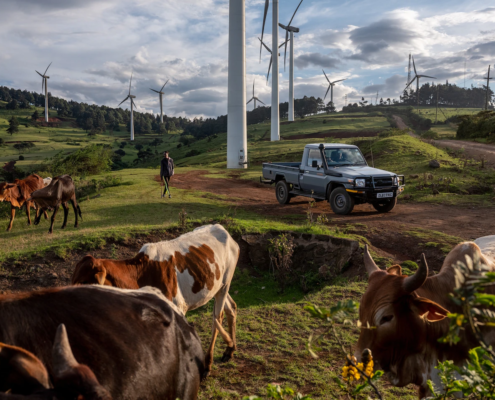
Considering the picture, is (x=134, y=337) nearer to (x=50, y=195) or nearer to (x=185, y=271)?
(x=185, y=271)

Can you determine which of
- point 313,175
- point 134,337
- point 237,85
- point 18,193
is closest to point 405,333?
point 134,337

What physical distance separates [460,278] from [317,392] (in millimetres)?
3674

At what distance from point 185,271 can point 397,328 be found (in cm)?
269

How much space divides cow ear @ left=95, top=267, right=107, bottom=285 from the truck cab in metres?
10.2

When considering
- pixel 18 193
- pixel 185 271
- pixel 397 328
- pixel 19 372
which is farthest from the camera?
pixel 18 193

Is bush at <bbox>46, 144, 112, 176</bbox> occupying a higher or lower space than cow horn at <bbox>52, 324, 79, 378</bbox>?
higher

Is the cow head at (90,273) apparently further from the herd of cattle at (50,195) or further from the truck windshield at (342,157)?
the truck windshield at (342,157)

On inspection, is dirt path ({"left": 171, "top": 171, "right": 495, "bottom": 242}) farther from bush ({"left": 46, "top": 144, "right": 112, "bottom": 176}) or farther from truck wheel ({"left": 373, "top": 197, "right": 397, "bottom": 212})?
bush ({"left": 46, "top": 144, "right": 112, "bottom": 176})

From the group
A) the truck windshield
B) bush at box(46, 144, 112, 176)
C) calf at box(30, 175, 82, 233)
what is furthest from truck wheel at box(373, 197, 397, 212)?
bush at box(46, 144, 112, 176)

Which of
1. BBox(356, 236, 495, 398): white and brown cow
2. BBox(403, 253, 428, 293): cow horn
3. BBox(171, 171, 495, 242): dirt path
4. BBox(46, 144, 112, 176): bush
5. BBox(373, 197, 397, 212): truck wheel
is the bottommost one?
BBox(171, 171, 495, 242): dirt path

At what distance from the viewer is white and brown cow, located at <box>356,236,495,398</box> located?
3.14m

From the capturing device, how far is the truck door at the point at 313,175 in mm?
14359

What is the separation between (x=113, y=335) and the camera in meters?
2.30

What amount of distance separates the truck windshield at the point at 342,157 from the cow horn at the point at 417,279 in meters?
11.6
